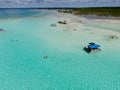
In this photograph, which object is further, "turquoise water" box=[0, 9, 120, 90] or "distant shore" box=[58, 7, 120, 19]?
"distant shore" box=[58, 7, 120, 19]

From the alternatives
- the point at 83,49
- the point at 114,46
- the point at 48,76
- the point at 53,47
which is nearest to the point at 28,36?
the point at 53,47

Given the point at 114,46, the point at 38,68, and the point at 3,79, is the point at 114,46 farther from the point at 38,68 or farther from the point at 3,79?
the point at 3,79

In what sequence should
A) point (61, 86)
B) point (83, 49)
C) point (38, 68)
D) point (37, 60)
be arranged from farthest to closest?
1. point (83, 49)
2. point (37, 60)
3. point (38, 68)
4. point (61, 86)

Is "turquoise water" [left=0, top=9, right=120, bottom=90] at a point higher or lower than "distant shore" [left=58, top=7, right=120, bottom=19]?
higher

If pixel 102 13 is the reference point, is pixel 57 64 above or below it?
above

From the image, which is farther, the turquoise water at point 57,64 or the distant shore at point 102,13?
the distant shore at point 102,13

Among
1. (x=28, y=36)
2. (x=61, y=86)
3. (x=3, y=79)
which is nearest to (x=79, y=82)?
(x=61, y=86)

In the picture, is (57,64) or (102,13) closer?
(57,64)

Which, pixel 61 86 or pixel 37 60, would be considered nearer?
pixel 61 86

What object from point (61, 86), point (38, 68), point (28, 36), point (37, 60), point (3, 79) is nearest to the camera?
point (61, 86)

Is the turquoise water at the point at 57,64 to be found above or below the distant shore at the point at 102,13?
above
